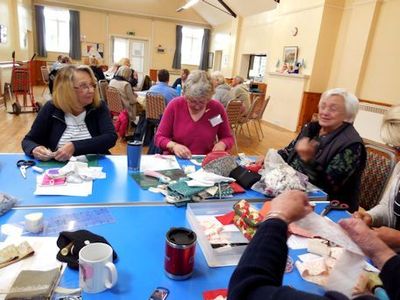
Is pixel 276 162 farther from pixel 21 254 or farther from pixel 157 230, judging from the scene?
pixel 21 254

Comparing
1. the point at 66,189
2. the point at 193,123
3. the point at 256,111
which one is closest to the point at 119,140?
the point at 256,111

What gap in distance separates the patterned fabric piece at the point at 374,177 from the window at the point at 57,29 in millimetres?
11941

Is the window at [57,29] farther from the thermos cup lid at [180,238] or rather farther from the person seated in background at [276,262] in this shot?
the person seated in background at [276,262]

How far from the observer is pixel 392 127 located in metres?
1.40

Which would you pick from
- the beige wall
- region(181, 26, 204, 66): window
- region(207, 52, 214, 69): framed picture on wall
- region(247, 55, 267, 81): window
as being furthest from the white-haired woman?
region(181, 26, 204, 66): window

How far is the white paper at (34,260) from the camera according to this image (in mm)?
773

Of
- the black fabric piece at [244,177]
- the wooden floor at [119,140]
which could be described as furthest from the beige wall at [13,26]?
the black fabric piece at [244,177]

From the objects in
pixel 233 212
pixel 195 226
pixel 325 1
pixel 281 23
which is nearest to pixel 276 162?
pixel 233 212

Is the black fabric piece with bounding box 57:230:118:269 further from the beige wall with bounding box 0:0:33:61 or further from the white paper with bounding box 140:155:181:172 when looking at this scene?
the beige wall with bounding box 0:0:33:61

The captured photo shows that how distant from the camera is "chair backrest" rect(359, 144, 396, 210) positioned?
5.90 ft

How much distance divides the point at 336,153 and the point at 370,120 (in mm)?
4516

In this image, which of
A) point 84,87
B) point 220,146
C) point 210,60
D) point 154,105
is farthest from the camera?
point 210,60

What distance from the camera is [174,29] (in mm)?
11992

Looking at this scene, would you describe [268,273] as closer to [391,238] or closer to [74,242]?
[74,242]
